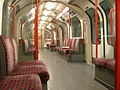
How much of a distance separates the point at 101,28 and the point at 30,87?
14.6 feet

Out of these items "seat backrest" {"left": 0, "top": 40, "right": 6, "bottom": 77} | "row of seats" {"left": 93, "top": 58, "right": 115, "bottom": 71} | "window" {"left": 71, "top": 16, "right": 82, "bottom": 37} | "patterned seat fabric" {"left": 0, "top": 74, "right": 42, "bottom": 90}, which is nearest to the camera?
"patterned seat fabric" {"left": 0, "top": 74, "right": 42, "bottom": 90}

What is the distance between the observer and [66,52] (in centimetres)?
739

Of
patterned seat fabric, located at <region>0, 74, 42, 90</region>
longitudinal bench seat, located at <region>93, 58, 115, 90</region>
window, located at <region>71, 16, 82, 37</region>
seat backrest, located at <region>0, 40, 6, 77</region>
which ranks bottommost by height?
longitudinal bench seat, located at <region>93, 58, 115, 90</region>

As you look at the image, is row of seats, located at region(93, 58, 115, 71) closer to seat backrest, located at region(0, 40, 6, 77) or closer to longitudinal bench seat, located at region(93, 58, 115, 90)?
longitudinal bench seat, located at region(93, 58, 115, 90)

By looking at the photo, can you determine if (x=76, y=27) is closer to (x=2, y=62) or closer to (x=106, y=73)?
(x=106, y=73)

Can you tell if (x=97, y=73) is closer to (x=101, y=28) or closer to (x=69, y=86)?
(x=69, y=86)

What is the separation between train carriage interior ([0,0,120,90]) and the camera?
2.14m

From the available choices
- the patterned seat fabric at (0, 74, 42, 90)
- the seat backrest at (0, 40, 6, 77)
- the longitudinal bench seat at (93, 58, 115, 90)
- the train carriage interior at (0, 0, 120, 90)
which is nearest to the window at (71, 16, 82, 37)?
the train carriage interior at (0, 0, 120, 90)

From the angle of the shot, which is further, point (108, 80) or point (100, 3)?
point (100, 3)

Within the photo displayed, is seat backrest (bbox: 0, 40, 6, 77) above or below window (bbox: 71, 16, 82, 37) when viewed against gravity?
below

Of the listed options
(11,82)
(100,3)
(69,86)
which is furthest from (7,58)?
(100,3)

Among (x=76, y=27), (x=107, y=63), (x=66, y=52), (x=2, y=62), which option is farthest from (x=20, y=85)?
(x=76, y=27)

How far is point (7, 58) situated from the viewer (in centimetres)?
214

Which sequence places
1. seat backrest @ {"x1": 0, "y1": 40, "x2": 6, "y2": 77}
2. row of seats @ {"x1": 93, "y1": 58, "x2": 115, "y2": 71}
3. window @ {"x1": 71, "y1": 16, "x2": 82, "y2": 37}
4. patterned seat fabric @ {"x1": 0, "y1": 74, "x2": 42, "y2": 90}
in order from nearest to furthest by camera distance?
1. patterned seat fabric @ {"x1": 0, "y1": 74, "x2": 42, "y2": 90}
2. seat backrest @ {"x1": 0, "y1": 40, "x2": 6, "y2": 77}
3. row of seats @ {"x1": 93, "y1": 58, "x2": 115, "y2": 71}
4. window @ {"x1": 71, "y1": 16, "x2": 82, "y2": 37}
